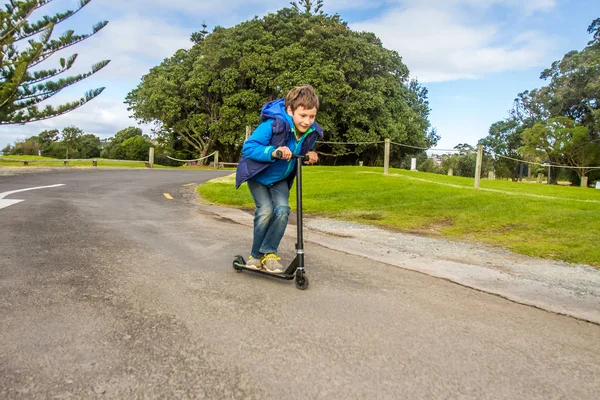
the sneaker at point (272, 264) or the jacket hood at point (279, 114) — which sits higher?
the jacket hood at point (279, 114)

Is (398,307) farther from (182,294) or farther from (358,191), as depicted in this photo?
(358,191)

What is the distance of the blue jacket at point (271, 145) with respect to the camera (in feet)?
11.5

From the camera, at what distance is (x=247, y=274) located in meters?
3.70

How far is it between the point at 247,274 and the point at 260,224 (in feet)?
→ 1.46

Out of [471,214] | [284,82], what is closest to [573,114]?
[284,82]

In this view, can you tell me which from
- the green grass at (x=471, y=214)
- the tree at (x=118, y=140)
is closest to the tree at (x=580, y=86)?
the green grass at (x=471, y=214)

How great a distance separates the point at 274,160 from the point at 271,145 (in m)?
0.16

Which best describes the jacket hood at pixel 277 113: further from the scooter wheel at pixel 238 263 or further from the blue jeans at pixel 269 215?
the scooter wheel at pixel 238 263

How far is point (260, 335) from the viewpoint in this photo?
236 cm

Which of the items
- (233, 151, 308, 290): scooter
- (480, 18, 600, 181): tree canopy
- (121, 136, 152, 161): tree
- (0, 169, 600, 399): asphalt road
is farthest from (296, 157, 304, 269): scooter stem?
(121, 136, 152, 161): tree

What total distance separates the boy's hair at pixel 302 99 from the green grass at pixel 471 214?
11.5ft

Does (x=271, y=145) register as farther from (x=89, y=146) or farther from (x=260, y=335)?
(x=89, y=146)

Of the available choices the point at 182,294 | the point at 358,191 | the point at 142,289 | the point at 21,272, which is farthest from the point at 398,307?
the point at 358,191

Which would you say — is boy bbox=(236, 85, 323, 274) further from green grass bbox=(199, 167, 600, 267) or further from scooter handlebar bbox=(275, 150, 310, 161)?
green grass bbox=(199, 167, 600, 267)
